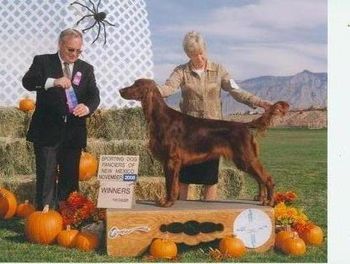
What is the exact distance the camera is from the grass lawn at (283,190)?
4891mm

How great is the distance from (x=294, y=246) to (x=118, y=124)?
1.59 metres

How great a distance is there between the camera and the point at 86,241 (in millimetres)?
4977

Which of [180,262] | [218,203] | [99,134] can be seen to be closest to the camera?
[180,262]

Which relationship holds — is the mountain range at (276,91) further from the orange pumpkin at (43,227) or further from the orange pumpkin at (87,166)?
the orange pumpkin at (43,227)

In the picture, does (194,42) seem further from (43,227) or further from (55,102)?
(43,227)

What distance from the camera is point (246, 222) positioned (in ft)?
16.4

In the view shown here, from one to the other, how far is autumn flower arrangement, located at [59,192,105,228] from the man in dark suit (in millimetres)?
129

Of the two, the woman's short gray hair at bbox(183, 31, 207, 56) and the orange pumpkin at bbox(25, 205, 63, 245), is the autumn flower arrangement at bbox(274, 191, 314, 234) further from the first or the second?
the orange pumpkin at bbox(25, 205, 63, 245)

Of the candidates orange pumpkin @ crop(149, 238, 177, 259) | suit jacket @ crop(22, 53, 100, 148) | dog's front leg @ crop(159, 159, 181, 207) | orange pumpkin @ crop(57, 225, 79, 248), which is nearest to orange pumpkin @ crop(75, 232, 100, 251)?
orange pumpkin @ crop(57, 225, 79, 248)

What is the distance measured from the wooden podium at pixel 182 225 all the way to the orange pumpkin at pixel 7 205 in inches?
39.2
